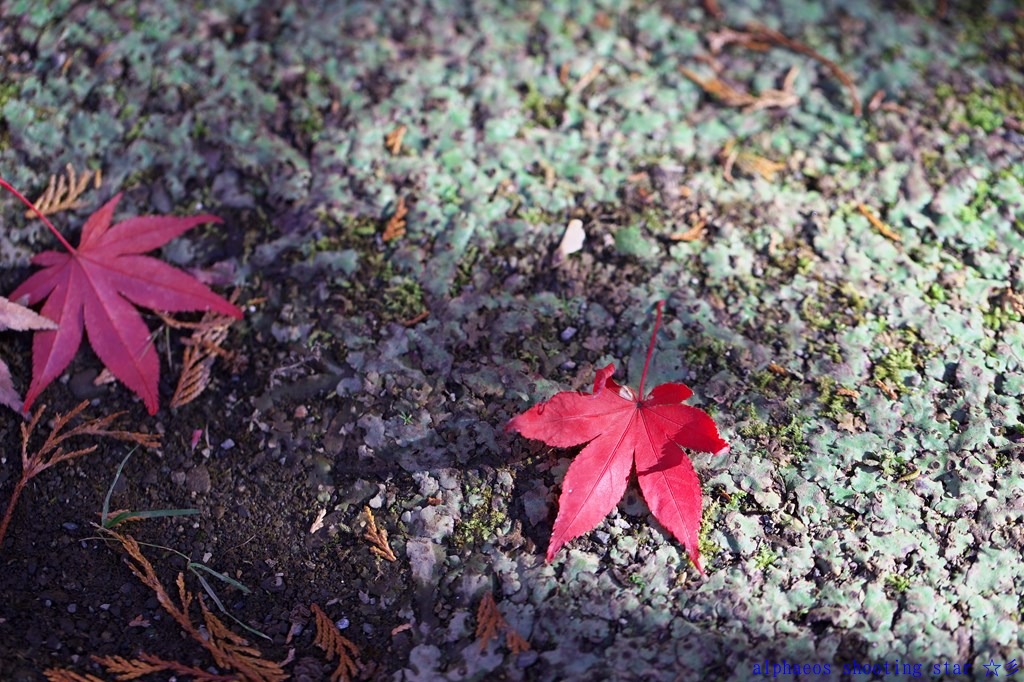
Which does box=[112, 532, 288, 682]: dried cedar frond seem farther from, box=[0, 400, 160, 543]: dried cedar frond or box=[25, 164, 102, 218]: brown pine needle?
box=[25, 164, 102, 218]: brown pine needle

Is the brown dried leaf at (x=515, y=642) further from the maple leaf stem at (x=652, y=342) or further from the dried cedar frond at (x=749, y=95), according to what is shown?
the dried cedar frond at (x=749, y=95)

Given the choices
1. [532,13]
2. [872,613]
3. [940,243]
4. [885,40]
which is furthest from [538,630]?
[885,40]

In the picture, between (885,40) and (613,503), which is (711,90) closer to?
(885,40)

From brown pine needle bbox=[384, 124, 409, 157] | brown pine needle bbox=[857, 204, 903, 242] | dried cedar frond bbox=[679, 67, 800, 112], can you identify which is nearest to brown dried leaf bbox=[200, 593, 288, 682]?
brown pine needle bbox=[384, 124, 409, 157]

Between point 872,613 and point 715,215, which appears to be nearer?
point 872,613

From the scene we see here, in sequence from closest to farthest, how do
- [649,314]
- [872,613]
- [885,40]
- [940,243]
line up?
[872,613]
[649,314]
[940,243]
[885,40]

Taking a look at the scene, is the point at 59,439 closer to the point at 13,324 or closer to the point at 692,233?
the point at 13,324
